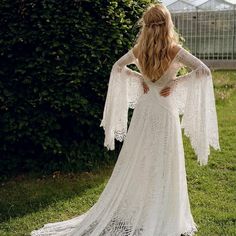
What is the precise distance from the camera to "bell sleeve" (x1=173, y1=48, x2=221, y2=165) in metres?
3.62

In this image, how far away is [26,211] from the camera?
4746 millimetres

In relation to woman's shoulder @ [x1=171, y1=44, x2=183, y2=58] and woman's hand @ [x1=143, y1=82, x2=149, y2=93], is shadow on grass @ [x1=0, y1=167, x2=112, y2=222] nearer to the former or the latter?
woman's hand @ [x1=143, y1=82, x2=149, y2=93]

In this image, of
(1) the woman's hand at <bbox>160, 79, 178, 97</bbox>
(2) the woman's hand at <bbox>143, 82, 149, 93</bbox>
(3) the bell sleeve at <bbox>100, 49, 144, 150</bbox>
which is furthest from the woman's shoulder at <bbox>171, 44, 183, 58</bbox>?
(3) the bell sleeve at <bbox>100, 49, 144, 150</bbox>

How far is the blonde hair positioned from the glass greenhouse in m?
11.6

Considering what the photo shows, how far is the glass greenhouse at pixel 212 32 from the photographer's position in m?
14.9

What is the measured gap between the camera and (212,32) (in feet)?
49.3

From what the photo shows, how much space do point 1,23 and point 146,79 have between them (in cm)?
236

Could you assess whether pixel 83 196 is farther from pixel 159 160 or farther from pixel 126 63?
pixel 126 63

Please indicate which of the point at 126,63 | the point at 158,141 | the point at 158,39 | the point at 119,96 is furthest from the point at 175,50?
the point at 119,96

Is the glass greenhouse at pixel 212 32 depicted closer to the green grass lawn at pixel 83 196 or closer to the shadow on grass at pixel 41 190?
the green grass lawn at pixel 83 196

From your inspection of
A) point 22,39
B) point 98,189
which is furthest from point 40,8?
point 98,189

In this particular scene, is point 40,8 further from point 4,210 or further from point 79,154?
point 4,210

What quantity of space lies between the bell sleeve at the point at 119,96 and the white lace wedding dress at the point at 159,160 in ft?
0.46

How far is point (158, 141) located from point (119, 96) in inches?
25.8
